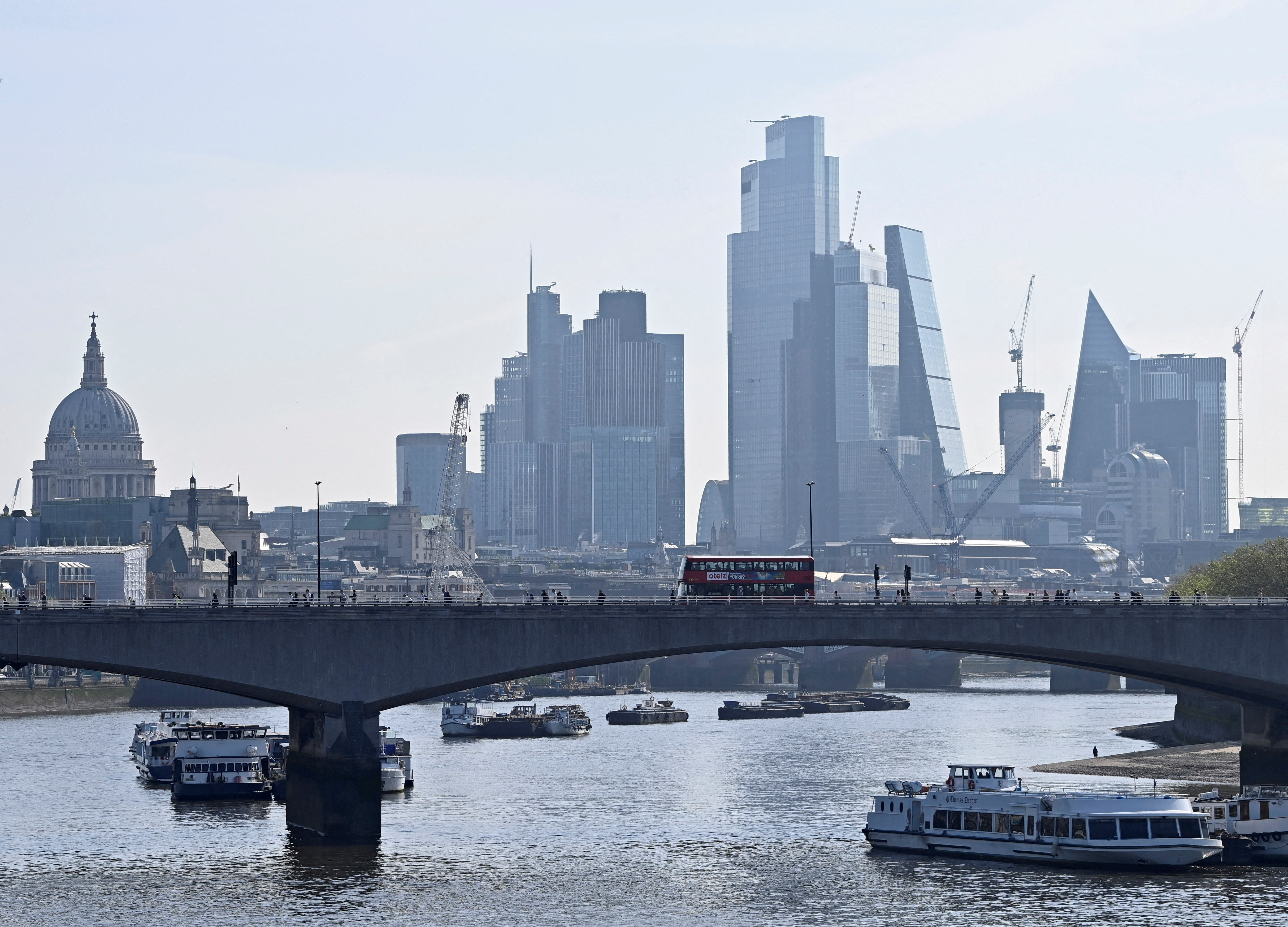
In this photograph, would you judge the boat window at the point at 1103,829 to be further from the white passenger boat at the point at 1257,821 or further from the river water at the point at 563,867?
the white passenger boat at the point at 1257,821

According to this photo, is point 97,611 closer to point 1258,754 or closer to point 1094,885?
point 1094,885

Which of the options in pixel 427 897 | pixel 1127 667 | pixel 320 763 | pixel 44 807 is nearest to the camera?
pixel 427 897

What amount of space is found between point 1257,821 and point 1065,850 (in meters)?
9.32

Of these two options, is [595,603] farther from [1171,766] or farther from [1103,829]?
[1171,766]

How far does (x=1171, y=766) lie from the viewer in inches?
5630

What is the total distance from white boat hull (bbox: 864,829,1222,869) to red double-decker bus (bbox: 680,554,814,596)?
26.2 metres

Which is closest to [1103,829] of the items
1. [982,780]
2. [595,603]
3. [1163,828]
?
[1163,828]

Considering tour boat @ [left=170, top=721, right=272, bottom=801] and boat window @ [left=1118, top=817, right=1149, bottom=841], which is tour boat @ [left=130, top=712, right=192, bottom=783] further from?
boat window @ [left=1118, top=817, right=1149, bottom=841]

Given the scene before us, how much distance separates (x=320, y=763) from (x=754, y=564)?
108 ft

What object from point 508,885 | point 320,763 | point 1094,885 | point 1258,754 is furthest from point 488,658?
point 1258,754

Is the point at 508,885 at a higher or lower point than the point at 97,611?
lower

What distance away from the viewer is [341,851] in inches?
4013

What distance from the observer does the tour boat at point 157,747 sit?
477ft

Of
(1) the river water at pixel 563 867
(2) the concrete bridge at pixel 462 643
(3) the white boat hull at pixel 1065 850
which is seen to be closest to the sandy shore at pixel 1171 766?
(1) the river water at pixel 563 867
